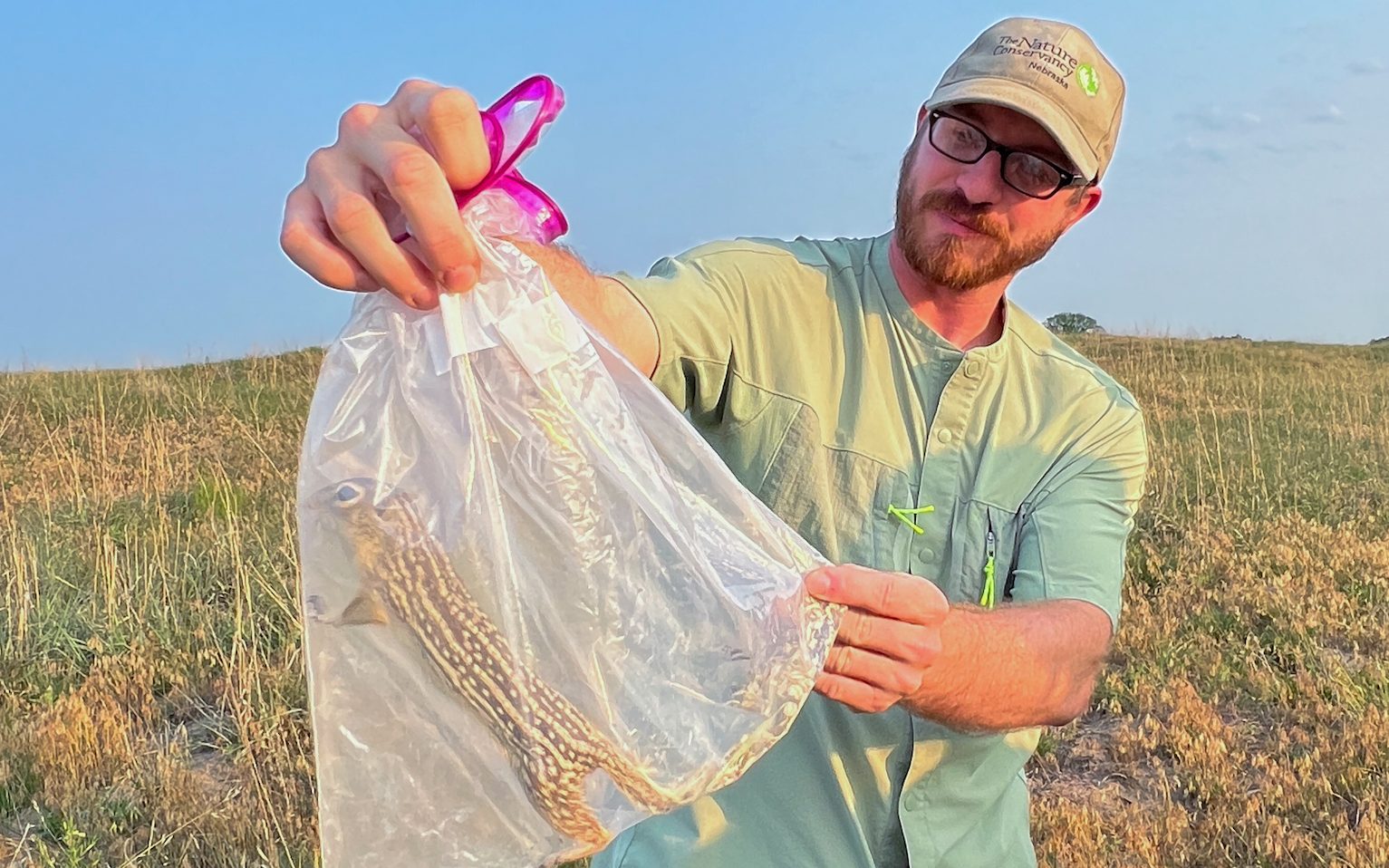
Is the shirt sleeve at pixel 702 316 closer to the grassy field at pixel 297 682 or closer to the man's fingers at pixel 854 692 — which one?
the man's fingers at pixel 854 692

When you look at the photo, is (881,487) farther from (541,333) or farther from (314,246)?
(314,246)

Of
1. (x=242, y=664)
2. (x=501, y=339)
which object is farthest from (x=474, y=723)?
(x=242, y=664)

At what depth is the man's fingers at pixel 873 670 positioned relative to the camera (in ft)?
3.42

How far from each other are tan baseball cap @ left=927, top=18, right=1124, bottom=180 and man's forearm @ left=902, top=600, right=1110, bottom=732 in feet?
2.46

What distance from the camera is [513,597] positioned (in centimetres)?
103

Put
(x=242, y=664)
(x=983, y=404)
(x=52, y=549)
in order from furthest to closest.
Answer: (x=52, y=549) → (x=242, y=664) → (x=983, y=404)

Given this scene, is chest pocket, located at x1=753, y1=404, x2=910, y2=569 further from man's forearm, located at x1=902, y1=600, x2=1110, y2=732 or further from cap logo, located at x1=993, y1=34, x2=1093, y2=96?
cap logo, located at x1=993, y1=34, x2=1093, y2=96

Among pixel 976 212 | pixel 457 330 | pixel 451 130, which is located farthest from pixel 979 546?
pixel 451 130

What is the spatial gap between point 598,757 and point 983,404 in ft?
3.17

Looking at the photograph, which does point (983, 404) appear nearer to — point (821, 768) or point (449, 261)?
point (821, 768)

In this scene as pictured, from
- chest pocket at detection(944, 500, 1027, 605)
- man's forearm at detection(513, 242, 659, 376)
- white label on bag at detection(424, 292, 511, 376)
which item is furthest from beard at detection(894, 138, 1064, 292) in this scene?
white label on bag at detection(424, 292, 511, 376)

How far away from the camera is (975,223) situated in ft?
5.68

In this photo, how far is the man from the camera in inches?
63.9

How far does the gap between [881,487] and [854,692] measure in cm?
66
